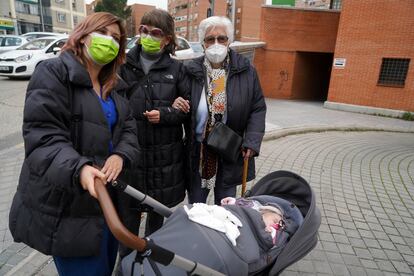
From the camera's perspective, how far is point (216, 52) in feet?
9.01

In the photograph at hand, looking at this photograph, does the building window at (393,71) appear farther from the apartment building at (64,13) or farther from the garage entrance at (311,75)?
the apartment building at (64,13)

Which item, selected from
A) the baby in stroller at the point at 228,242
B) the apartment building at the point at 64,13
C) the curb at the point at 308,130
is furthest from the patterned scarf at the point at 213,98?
the apartment building at the point at 64,13

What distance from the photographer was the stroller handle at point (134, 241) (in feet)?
4.00

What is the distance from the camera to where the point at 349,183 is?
17.8 ft

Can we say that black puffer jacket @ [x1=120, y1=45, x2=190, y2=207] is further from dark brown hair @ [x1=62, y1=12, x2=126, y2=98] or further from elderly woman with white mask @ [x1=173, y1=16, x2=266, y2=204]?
dark brown hair @ [x1=62, y1=12, x2=126, y2=98]

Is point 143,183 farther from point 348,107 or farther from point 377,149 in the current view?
point 348,107

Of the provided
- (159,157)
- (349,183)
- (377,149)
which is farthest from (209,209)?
(377,149)

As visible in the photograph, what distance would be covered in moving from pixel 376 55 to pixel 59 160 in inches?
550

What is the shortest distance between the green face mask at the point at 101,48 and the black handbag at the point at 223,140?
3.70 feet

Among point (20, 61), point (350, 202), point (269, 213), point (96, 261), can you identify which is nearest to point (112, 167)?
point (96, 261)

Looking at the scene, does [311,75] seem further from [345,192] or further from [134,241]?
[134,241]

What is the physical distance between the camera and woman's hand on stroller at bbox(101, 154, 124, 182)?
165cm

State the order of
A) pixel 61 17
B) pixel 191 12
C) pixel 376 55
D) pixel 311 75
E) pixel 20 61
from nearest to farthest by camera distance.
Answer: pixel 20 61
pixel 376 55
pixel 311 75
pixel 61 17
pixel 191 12

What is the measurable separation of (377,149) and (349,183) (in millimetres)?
3064
